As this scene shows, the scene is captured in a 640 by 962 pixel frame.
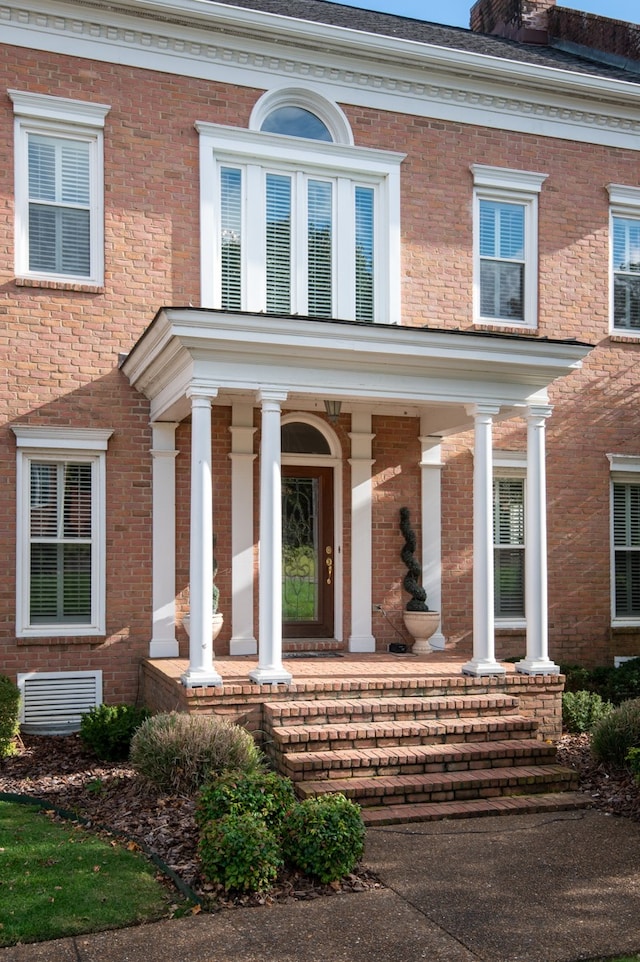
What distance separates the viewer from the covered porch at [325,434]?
895 cm

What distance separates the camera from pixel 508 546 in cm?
1252

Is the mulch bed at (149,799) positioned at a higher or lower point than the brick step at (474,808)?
higher

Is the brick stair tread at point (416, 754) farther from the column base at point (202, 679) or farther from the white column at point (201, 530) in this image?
the white column at point (201, 530)

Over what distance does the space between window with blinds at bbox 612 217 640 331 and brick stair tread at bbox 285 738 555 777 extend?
680 cm

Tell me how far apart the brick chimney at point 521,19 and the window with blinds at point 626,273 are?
422 centimetres

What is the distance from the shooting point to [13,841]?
264 inches

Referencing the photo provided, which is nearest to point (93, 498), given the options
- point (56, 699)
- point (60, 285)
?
point (56, 699)

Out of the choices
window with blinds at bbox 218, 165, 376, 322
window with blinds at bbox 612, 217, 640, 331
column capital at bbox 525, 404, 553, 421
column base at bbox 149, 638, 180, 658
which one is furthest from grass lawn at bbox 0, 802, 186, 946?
window with blinds at bbox 612, 217, 640, 331

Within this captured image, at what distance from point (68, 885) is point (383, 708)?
3.68 meters

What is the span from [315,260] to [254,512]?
127 inches

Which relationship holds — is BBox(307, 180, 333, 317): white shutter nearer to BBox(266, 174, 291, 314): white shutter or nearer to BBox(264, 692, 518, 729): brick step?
BBox(266, 174, 291, 314): white shutter

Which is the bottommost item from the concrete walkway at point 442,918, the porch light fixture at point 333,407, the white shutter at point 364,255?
the concrete walkway at point 442,918

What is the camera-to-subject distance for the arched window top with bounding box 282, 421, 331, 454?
1171cm

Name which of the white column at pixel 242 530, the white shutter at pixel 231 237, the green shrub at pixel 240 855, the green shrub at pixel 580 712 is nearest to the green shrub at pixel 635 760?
the green shrub at pixel 580 712
